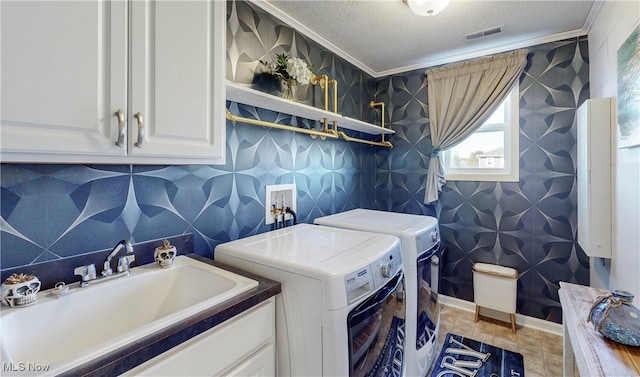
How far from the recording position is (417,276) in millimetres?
1688

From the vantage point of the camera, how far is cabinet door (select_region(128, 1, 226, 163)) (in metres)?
0.97

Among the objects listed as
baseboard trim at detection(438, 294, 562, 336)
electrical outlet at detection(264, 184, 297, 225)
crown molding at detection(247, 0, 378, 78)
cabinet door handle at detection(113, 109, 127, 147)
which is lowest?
baseboard trim at detection(438, 294, 562, 336)

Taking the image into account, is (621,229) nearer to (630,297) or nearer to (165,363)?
(630,297)

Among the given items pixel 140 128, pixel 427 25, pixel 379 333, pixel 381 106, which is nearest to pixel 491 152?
pixel 381 106

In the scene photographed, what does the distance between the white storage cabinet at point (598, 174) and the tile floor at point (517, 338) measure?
2.85ft

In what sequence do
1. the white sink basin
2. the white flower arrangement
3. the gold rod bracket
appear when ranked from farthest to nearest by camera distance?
1. the gold rod bracket
2. the white flower arrangement
3. the white sink basin

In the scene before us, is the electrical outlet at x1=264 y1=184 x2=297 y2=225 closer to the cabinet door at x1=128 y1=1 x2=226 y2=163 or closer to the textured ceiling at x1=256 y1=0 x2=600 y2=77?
the cabinet door at x1=128 y1=1 x2=226 y2=163

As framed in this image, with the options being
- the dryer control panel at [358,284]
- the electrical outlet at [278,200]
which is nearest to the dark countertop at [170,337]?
the dryer control panel at [358,284]

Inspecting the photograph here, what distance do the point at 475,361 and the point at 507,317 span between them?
2.49ft

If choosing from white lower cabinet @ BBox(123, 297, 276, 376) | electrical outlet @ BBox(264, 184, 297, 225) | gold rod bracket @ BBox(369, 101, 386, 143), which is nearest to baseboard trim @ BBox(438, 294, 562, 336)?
gold rod bracket @ BBox(369, 101, 386, 143)

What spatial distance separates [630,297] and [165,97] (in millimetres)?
1887

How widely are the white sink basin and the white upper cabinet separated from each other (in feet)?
1.60

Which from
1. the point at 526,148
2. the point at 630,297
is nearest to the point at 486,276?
the point at 526,148

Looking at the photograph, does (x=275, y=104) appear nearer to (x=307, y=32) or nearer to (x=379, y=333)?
(x=307, y=32)
